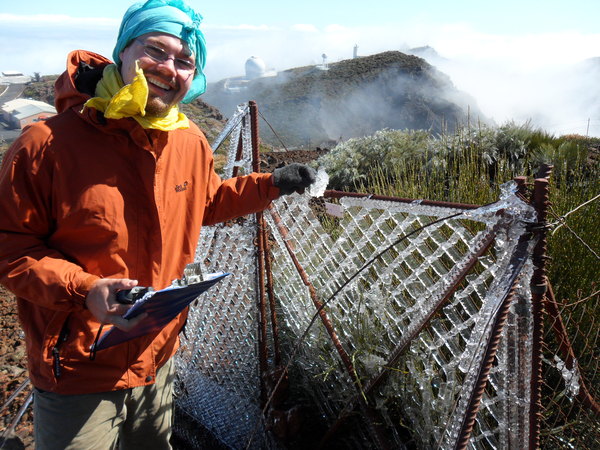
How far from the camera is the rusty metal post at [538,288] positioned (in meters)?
1.22

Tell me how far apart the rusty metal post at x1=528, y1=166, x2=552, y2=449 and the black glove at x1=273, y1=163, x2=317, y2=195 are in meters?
0.92

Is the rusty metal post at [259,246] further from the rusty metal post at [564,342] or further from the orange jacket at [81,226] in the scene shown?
the rusty metal post at [564,342]

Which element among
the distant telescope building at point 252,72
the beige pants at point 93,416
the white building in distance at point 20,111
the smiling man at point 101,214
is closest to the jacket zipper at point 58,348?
the smiling man at point 101,214

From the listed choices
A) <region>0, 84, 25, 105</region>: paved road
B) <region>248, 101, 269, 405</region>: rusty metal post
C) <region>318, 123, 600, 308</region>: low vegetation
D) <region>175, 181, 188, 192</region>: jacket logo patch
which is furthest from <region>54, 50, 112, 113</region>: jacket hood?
<region>0, 84, 25, 105</region>: paved road

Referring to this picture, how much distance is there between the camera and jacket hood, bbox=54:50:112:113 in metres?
1.69

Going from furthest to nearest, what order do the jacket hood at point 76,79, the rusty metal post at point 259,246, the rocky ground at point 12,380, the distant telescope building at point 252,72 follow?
the distant telescope building at point 252,72, the rocky ground at point 12,380, the rusty metal post at point 259,246, the jacket hood at point 76,79

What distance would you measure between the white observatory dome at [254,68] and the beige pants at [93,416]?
122 ft

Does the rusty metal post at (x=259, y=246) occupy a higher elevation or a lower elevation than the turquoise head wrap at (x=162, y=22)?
lower

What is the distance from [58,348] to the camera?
1.63 meters

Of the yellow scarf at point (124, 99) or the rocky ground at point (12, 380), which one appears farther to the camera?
the rocky ground at point (12, 380)

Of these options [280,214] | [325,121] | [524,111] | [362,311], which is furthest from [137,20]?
[524,111]

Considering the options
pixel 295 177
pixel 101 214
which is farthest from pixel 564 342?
pixel 101 214

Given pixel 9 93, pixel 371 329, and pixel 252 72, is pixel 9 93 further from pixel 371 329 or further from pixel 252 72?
pixel 371 329

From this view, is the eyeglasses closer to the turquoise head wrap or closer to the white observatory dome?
the turquoise head wrap
